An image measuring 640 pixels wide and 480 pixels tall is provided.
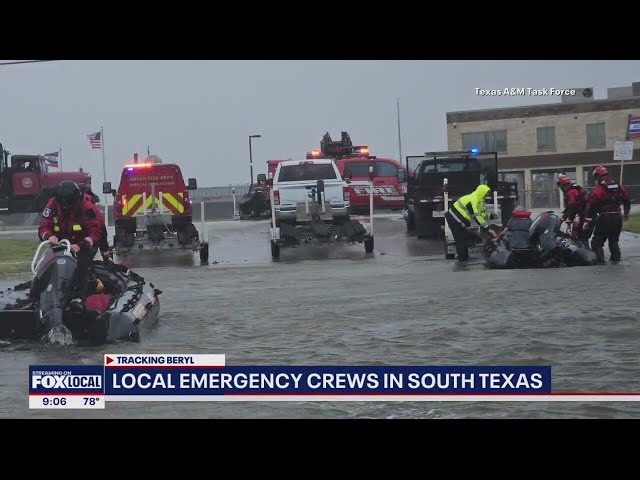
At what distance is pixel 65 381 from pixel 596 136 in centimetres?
581

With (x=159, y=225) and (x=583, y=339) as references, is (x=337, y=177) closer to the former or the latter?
(x=159, y=225)

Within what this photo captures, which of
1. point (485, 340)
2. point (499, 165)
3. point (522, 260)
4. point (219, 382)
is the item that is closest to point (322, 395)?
point (219, 382)

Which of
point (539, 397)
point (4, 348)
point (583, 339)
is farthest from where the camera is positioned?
point (4, 348)

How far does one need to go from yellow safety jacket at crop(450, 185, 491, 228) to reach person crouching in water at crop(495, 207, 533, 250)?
108 centimetres

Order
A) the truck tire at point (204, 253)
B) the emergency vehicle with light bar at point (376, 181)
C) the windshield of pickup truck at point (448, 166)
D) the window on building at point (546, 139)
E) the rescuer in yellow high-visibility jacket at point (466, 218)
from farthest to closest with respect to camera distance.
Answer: the emergency vehicle with light bar at point (376, 181), the windshield of pickup truck at point (448, 166), the truck tire at point (204, 253), the rescuer in yellow high-visibility jacket at point (466, 218), the window on building at point (546, 139)

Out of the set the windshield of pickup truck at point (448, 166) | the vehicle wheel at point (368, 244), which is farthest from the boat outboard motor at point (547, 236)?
the vehicle wheel at point (368, 244)

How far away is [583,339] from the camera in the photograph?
665 cm

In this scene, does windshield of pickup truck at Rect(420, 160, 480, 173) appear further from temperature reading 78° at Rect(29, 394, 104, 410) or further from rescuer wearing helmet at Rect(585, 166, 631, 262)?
temperature reading 78° at Rect(29, 394, 104, 410)

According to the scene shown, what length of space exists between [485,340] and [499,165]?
8431mm

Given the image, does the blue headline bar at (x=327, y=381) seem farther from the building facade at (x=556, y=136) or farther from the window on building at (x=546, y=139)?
the window on building at (x=546, y=139)

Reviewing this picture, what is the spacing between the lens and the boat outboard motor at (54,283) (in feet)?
25.0

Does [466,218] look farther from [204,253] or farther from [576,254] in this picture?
[204,253]

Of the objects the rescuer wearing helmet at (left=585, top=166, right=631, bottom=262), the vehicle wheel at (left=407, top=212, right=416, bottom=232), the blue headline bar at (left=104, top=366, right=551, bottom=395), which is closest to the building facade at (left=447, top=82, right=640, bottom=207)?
the rescuer wearing helmet at (left=585, top=166, right=631, bottom=262)

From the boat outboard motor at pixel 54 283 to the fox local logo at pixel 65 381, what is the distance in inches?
99.7
